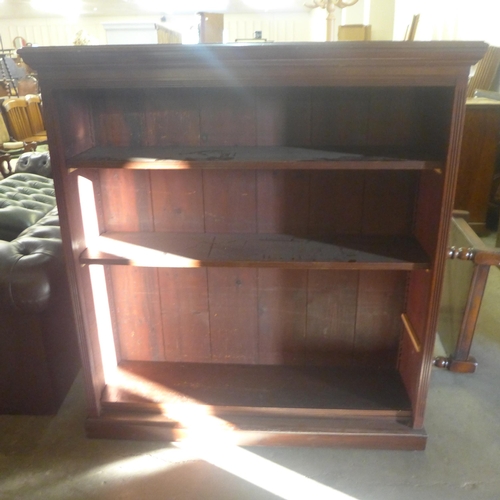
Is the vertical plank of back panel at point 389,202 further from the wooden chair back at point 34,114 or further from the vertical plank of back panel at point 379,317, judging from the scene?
the wooden chair back at point 34,114

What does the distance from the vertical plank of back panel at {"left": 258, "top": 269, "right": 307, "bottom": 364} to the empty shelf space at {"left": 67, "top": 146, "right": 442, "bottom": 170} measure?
1.70 feet

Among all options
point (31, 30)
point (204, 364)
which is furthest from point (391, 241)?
point (31, 30)

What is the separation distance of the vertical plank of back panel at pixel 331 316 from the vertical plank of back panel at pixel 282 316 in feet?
0.10

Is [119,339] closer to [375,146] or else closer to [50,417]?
[50,417]

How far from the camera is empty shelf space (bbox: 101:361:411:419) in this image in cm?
162

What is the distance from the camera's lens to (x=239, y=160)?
1287 millimetres

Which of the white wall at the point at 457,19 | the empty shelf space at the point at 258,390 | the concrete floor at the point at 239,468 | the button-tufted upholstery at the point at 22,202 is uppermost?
the white wall at the point at 457,19

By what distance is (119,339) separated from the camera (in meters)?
1.87

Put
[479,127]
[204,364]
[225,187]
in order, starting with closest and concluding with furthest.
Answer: [225,187]
[204,364]
[479,127]

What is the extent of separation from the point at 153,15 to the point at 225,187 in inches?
475

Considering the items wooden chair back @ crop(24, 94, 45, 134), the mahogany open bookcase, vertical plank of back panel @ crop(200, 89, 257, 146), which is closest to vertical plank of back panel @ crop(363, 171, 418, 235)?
the mahogany open bookcase

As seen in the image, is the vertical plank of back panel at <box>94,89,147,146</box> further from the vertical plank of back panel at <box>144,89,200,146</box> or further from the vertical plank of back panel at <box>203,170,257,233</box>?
the vertical plank of back panel at <box>203,170,257,233</box>

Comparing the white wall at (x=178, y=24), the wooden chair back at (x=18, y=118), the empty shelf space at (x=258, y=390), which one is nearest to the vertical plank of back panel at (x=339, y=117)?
the empty shelf space at (x=258, y=390)

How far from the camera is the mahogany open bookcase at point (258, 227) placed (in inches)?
46.9
